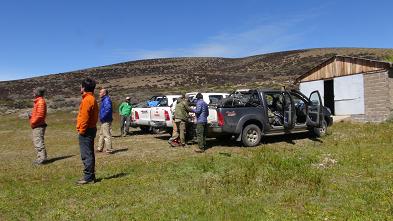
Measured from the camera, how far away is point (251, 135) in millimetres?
14188

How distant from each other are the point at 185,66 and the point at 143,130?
221 ft

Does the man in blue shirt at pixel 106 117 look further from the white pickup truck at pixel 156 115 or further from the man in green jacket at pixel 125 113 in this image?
the man in green jacket at pixel 125 113

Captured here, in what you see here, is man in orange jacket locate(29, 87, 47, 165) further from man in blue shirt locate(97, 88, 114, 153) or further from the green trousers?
the green trousers

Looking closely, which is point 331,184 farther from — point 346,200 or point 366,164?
point 366,164

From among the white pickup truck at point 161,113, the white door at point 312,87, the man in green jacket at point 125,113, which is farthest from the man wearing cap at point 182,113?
the white door at point 312,87

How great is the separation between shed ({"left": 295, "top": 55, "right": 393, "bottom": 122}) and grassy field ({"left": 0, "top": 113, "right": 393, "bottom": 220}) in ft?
20.5

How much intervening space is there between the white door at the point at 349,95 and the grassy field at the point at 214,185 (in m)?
7.20

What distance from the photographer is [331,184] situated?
27.9ft

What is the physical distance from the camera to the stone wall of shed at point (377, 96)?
64.2 ft

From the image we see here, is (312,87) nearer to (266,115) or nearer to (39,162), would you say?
(266,115)

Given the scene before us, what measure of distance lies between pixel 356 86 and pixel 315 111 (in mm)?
7057

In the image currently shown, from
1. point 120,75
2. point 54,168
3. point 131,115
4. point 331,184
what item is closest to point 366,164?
point 331,184

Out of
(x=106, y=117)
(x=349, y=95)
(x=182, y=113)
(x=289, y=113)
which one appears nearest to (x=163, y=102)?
(x=182, y=113)

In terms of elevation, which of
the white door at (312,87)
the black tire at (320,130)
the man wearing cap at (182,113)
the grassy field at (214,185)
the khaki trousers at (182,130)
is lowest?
the grassy field at (214,185)
